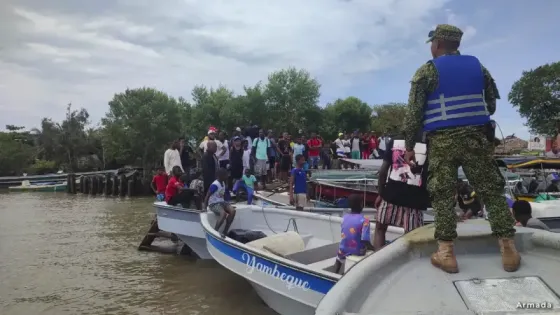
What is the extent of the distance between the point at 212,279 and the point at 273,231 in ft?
5.00

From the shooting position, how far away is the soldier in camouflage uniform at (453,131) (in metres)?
3.36

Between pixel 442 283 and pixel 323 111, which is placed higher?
pixel 323 111

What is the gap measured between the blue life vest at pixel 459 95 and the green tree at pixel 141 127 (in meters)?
40.2

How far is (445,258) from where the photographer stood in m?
3.20

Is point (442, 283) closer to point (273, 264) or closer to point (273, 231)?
point (273, 264)

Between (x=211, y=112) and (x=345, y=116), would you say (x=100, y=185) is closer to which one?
(x=211, y=112)

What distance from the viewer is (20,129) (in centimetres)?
6250

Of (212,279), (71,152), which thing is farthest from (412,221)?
(71,152)

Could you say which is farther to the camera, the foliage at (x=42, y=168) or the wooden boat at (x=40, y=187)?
the foliage at (x=42, y=168)

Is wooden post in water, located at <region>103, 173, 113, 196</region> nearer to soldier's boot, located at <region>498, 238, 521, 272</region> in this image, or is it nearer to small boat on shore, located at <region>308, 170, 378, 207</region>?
small boat on shore, located at <region>308, 170, 378, 207</region>

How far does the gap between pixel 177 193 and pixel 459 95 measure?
8.20 metres

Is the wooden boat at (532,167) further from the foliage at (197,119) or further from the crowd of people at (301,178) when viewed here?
the foliage at (197,119)

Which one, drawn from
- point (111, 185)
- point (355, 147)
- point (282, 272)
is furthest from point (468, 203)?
point (111, 185)

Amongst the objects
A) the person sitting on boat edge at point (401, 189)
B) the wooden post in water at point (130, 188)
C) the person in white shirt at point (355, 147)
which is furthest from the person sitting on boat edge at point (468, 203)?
the wooden post in water at point (130, 188)
